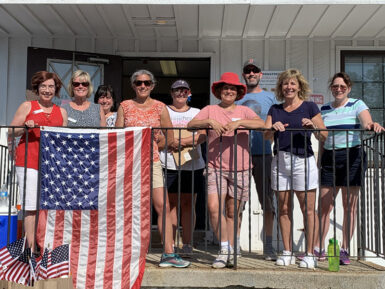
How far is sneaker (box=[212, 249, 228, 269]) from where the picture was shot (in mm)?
4520

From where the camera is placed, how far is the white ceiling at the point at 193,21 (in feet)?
20.9

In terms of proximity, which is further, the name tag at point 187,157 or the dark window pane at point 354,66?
the dark window pane at point 354,66

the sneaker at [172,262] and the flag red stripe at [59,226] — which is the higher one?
the flag red stripe at [59,226]

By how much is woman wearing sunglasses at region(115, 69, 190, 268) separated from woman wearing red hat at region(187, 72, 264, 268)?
0.34m

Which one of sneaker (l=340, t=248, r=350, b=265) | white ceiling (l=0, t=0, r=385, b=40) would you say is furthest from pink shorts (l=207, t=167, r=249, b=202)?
white ceiling (l=0, t=0, r=385, b=40)

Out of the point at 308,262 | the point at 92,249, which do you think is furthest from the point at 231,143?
the point at 92,249

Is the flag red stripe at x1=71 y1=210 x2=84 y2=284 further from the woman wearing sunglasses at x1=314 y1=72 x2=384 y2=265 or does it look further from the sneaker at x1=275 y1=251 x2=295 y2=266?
the woman wearing sunglasses at x1=314 y1=72 x2=384 y2=265

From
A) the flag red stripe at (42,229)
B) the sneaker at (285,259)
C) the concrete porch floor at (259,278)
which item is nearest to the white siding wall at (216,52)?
the sneaker at (285,259)

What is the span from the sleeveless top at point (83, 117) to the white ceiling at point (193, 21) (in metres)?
1.85

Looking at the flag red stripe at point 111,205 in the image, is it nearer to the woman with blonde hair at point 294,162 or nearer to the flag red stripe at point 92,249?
the flag red stripe at point 92,249

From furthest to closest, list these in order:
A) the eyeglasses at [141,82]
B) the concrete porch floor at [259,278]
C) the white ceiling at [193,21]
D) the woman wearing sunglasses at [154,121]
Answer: the white ceiling at [193,21], the eyeglasses at [141,82], the woman wearing sunglasses at [154,121], the concrete porch floor at [259,278]

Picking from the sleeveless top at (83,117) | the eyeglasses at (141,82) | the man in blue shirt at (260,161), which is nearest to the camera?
the eyeglasses at (141,82)

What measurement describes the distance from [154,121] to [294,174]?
1.48m

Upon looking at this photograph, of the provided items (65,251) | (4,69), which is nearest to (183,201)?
(65,251)
